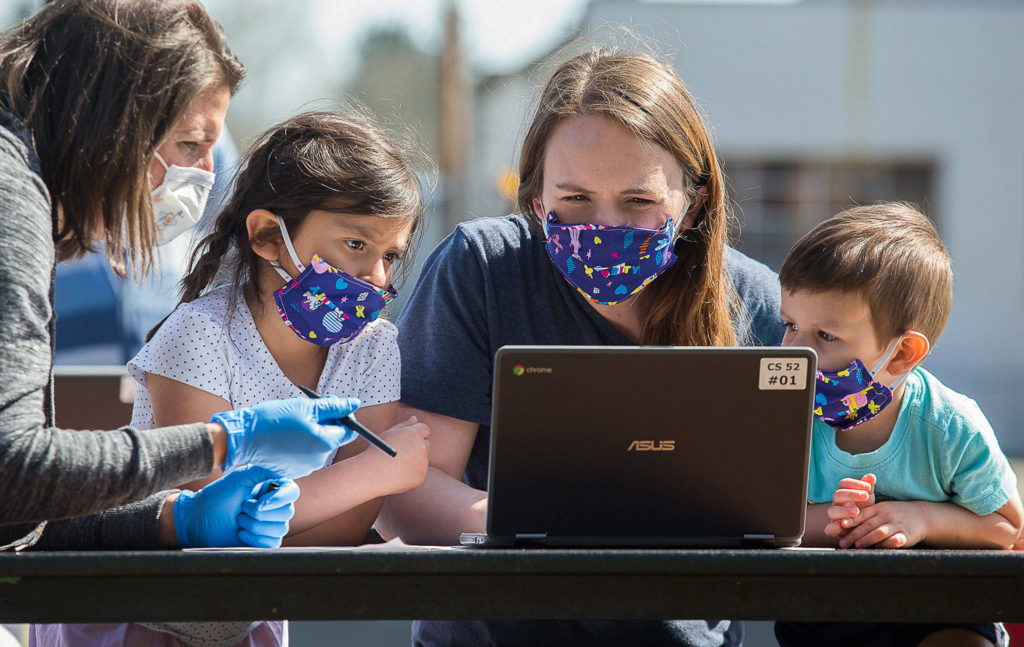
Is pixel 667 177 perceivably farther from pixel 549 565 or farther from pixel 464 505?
pixel 549 565

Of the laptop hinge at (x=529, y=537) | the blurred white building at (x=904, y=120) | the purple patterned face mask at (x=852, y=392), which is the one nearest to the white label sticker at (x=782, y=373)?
the laptop hinge at (x=529, y=537)

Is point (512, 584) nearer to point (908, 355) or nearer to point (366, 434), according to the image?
point (366, 434)

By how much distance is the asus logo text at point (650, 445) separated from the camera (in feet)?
4.89

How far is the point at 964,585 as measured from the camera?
1354mm

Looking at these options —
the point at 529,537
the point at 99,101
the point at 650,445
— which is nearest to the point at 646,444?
the point at 650,445

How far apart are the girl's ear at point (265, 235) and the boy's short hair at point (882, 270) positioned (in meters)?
1.03

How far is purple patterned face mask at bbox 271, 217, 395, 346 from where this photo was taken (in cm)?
205

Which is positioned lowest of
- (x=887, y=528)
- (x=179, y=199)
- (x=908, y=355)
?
(x=887, y=528)

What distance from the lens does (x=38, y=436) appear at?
1.35 m

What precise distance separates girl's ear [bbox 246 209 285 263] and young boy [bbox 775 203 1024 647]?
103 cm

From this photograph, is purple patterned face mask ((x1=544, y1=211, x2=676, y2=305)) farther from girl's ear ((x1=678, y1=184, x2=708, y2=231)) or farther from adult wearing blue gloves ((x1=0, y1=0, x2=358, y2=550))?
adult wearing blue gloves ((x1=0, y1=0, x2=358, y2=550))

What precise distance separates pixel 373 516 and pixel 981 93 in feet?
43.1

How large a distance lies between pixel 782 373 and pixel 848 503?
1.28ft

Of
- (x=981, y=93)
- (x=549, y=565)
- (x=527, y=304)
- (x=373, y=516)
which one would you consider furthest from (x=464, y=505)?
(x=981, y=93)
